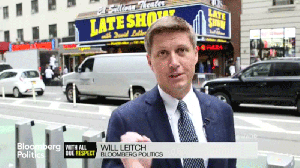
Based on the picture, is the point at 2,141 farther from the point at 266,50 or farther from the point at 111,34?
the point at 266,50

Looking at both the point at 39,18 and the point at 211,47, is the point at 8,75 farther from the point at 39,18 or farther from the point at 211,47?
the point at 39,18

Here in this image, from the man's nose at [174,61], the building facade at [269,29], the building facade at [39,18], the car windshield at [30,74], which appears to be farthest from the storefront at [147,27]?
the man's nose at [174,61]

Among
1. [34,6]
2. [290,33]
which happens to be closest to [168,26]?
[290,33]

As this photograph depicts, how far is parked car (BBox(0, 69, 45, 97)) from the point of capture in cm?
1758

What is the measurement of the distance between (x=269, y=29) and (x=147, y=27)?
7.94 metres

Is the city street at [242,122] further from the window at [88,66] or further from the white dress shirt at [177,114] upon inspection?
the white dress shirt at [177,114]

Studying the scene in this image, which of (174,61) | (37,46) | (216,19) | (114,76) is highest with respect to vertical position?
(216,19)

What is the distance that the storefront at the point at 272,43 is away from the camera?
20031mm

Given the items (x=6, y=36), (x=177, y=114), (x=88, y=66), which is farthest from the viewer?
(x=6, y=36)

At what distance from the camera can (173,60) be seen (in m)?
1.48

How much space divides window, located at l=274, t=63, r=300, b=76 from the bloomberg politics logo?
7890 millimetres

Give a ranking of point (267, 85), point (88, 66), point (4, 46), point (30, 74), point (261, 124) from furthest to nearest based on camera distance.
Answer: point (4, 46)
point (30, 74)
point (88, 66)
point (267, 85)
point (261, 124)

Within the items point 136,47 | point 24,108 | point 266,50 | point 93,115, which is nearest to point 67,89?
point 24,108

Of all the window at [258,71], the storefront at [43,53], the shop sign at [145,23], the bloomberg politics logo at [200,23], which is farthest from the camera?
the storefront at [43,53]
